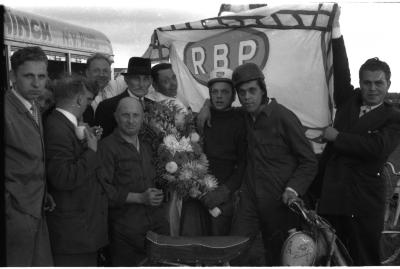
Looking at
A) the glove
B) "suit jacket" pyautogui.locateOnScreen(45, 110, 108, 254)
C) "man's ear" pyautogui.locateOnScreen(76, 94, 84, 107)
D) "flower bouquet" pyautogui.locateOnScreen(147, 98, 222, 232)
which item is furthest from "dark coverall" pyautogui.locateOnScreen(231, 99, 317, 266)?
"man's ear" pyautogui.locateOnScreen(76, 94, 84, 107)

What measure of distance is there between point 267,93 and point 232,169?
611mm

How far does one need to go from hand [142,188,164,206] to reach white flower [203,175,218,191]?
344 millimetres

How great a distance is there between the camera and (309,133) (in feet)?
11.2

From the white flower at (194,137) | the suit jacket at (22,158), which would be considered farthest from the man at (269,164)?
the suit jacket at (22,158)

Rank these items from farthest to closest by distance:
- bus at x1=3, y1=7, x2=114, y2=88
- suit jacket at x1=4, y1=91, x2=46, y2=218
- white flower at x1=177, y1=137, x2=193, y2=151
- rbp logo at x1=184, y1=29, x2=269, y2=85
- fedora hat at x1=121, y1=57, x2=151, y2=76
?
1. rbp logo at x1=184, y1=29, x2=269, y2=85
2. fedora hat at x1=121, y1=57, x2=151, y2=76
3. white flower at x1=177, y1=137, x2=193, y2=151
4. bus at x1=3, y1=7, x2=114, y2=88
5. suit jacket at x1=4, y1=91, x2=46, y2=218

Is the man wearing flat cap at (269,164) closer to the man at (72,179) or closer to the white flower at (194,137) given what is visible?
the white flower at (194,137)

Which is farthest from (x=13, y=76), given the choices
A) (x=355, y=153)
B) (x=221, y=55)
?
(x=355, y=153)

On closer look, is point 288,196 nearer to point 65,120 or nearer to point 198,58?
point 198,58

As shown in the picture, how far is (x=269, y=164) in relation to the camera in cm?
307

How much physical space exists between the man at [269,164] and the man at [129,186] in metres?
0.65

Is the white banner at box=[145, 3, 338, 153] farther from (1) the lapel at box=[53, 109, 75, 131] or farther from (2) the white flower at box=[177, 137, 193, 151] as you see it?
(1) the lapel at box=[53, 109, 75, 131]

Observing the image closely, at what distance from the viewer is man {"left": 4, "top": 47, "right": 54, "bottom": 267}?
8.13ft

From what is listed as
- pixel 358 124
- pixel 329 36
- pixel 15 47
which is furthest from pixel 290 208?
pixel 15 47

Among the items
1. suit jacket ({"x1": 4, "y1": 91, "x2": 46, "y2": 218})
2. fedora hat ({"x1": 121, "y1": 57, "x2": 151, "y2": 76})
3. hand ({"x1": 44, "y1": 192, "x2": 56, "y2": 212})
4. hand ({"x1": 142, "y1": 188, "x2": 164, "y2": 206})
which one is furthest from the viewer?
fedora hat ({"x1": 121, "y1": 57, "x2": 151, "y2": 76})
